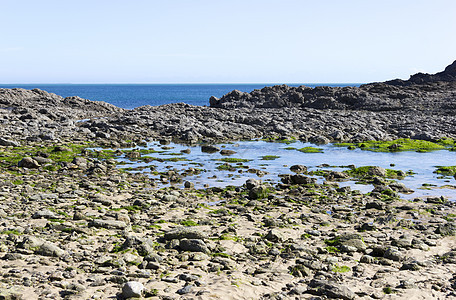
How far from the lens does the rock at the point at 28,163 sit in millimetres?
25766

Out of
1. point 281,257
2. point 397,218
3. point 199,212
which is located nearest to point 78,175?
point 199,212

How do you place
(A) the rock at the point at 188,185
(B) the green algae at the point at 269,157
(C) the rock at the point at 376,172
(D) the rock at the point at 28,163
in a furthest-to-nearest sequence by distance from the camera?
(B) the green algae at the point at 269,157, (C) the rock at the point at 376,172, (D) the rock at the point at 28,163, (A) the rock at the point at 188,185

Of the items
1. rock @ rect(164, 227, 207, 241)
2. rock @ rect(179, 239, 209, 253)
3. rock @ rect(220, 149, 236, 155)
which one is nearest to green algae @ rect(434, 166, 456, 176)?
rock @ rect(220, 149, 236, 155)

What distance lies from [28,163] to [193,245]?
17.4m

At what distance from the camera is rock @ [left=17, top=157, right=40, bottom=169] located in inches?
1014

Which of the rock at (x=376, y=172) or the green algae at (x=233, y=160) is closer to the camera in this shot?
the rock at (x=376, y=172)

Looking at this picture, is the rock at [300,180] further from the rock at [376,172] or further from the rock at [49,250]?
the rock at [49,250]

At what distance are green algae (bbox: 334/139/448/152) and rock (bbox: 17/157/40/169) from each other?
2969 centimetres

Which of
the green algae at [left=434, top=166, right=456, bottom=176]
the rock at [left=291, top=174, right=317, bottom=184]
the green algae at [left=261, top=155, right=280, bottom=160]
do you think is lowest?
the green algae at [left=261, top=155, right=280, bottom=160]

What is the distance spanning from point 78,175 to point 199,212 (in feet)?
34.2

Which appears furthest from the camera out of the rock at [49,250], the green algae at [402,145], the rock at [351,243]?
the green algae at [402,145]

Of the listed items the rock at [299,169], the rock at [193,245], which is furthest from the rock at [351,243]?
the rock at [299,169]

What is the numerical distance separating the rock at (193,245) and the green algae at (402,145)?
32605mm

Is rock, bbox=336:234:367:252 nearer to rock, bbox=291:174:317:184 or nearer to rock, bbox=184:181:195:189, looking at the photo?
rock, bbox=291:174:317:184
